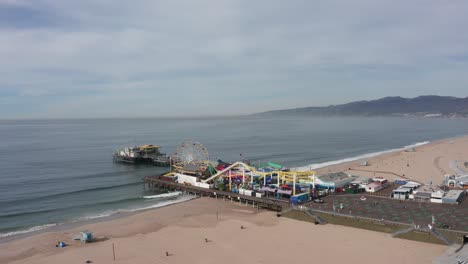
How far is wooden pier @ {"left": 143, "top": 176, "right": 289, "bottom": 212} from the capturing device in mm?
42438

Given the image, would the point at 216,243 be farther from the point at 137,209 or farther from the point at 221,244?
the point at 137,209

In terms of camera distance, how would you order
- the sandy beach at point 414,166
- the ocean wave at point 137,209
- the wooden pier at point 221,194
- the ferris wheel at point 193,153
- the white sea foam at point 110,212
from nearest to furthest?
the white sea foam at point 110,212, the ocean wave at point 137,209, the wooden pier at point 221,194, the sandy beach at point 414,166, the ferris wheel at point 193,153

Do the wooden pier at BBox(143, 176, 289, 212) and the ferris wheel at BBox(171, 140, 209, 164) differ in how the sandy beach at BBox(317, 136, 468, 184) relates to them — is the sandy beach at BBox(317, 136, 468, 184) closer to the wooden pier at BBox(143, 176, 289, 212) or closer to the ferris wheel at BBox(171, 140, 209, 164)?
the ferris wheel at BBox(171, 140, 209, 164)

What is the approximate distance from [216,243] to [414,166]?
5065 centimetres

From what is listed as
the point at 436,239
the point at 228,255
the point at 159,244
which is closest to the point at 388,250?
the point at 436,239

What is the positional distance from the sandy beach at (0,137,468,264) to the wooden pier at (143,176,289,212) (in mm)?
1411

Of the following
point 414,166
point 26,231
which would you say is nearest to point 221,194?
point 26,231

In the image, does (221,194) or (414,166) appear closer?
(221,194)

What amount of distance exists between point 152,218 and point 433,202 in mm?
32065

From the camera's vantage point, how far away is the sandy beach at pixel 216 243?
27859 millimetres

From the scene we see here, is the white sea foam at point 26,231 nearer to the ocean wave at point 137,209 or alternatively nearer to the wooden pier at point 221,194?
the ocean wave at point 137,209

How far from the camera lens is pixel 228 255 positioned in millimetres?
28641

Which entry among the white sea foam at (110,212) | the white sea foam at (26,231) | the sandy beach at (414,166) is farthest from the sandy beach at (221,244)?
the sandy beach at (414,166)

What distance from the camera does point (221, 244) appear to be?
1228 inches
